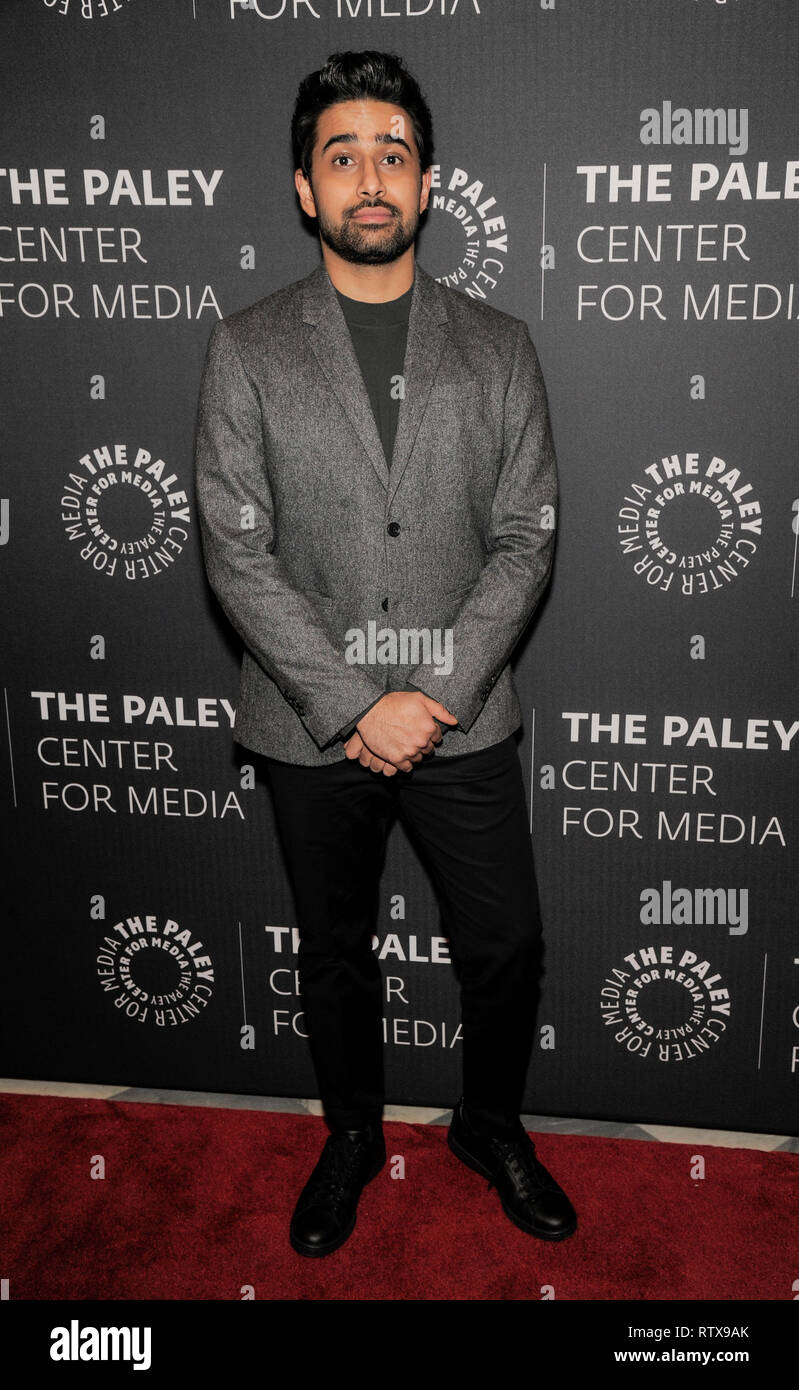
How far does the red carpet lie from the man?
0.10 metres

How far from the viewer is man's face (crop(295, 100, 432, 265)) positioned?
174 centimetres

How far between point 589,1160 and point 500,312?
5.44 feet

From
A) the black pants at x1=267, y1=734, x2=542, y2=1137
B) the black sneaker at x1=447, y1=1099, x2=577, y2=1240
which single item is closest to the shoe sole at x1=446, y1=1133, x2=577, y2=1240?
the black sneaker at x1=447, y1=1099, x2=577, y2=1240

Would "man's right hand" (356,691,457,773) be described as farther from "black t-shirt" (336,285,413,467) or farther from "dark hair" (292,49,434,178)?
"dark hair" (292,49,434,178)

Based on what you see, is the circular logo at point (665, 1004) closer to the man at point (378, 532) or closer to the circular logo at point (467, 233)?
the man at point (378, 532)

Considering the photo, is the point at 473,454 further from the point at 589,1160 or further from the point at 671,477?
the point at 589,1160

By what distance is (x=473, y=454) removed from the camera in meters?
1.81

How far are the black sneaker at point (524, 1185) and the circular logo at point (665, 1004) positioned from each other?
1.15ft

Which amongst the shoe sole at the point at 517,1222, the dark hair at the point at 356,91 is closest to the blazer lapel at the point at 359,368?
the dark hair at the point at 356,91

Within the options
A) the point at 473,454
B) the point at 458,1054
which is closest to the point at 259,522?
the point at 473,454

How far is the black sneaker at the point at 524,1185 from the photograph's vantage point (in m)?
1.98

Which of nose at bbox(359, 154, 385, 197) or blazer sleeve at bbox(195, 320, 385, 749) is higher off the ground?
nose at bbox(359, 154, 385, 197)
